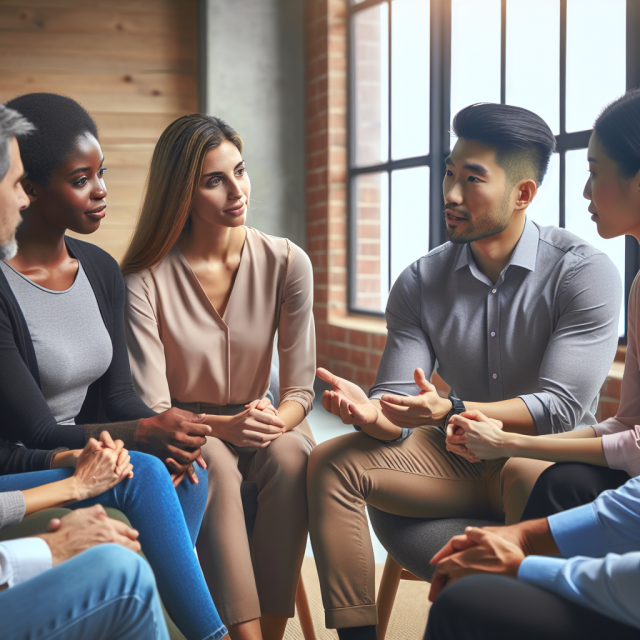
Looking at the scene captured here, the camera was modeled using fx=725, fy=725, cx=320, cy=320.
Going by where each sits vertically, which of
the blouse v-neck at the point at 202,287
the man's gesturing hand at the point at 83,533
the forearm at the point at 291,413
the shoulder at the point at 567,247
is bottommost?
the man's gesturing hand at the point at 83,533

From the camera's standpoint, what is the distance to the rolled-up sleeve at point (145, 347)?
68.8 inches

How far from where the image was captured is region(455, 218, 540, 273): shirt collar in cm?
173

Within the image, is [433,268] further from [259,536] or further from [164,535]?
[164,535]

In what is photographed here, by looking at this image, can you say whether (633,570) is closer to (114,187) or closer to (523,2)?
(523,2)

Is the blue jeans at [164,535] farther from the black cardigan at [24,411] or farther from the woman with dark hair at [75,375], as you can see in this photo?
the black cardigan at [24,411]

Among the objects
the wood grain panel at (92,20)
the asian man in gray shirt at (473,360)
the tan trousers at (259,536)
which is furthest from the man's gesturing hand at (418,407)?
the wood grain panel at (92,20)

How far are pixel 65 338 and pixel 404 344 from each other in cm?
80

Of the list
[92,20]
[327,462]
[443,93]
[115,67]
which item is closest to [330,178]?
[443,93]

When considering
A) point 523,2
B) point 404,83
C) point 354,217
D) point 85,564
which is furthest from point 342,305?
point 85,564

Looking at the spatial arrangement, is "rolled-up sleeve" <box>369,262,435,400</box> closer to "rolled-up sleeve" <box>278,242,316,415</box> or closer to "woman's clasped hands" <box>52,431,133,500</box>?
"rolled-up sleeve" <box>278,242,316,415</box>

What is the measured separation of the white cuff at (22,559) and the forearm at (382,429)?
0.74 meters

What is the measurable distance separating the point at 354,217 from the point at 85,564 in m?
3.74

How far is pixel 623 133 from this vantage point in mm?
1419

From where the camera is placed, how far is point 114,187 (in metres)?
4.51
